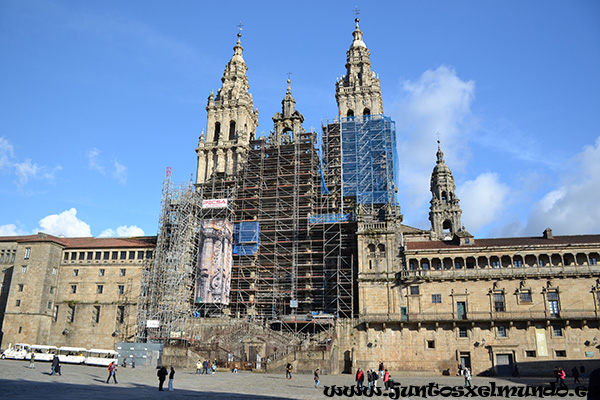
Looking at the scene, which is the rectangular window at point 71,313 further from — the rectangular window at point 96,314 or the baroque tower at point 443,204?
the baroque tower at point 443,204

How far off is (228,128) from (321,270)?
2851 centimetres

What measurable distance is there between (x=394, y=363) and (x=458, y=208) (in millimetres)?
49244

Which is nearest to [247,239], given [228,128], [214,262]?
[214,262]

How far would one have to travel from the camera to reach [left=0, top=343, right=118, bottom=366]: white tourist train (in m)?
51.3

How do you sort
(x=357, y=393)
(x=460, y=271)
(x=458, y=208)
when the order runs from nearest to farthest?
(x=357, y=393) → (x=460, y=271) → (x=458, y=208)

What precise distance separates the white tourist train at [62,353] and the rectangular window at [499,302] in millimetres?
41039

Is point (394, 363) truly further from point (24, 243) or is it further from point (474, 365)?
point (24, 243)

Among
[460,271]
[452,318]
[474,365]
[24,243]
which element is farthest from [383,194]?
[24,243]

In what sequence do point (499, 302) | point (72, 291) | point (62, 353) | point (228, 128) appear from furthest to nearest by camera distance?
point (228, 128), point (72, 291), point (62, 353), point (499, 302)

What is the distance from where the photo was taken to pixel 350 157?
68750mm

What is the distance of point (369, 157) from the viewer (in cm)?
6825

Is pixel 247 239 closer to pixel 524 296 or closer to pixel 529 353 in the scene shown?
pixel 524 296

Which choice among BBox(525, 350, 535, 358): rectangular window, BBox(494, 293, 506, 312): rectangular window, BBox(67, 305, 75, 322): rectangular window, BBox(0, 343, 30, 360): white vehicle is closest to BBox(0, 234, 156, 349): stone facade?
BBox(67, 305, 75, 322): rectangular window

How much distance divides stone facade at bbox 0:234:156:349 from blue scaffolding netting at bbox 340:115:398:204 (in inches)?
1159
